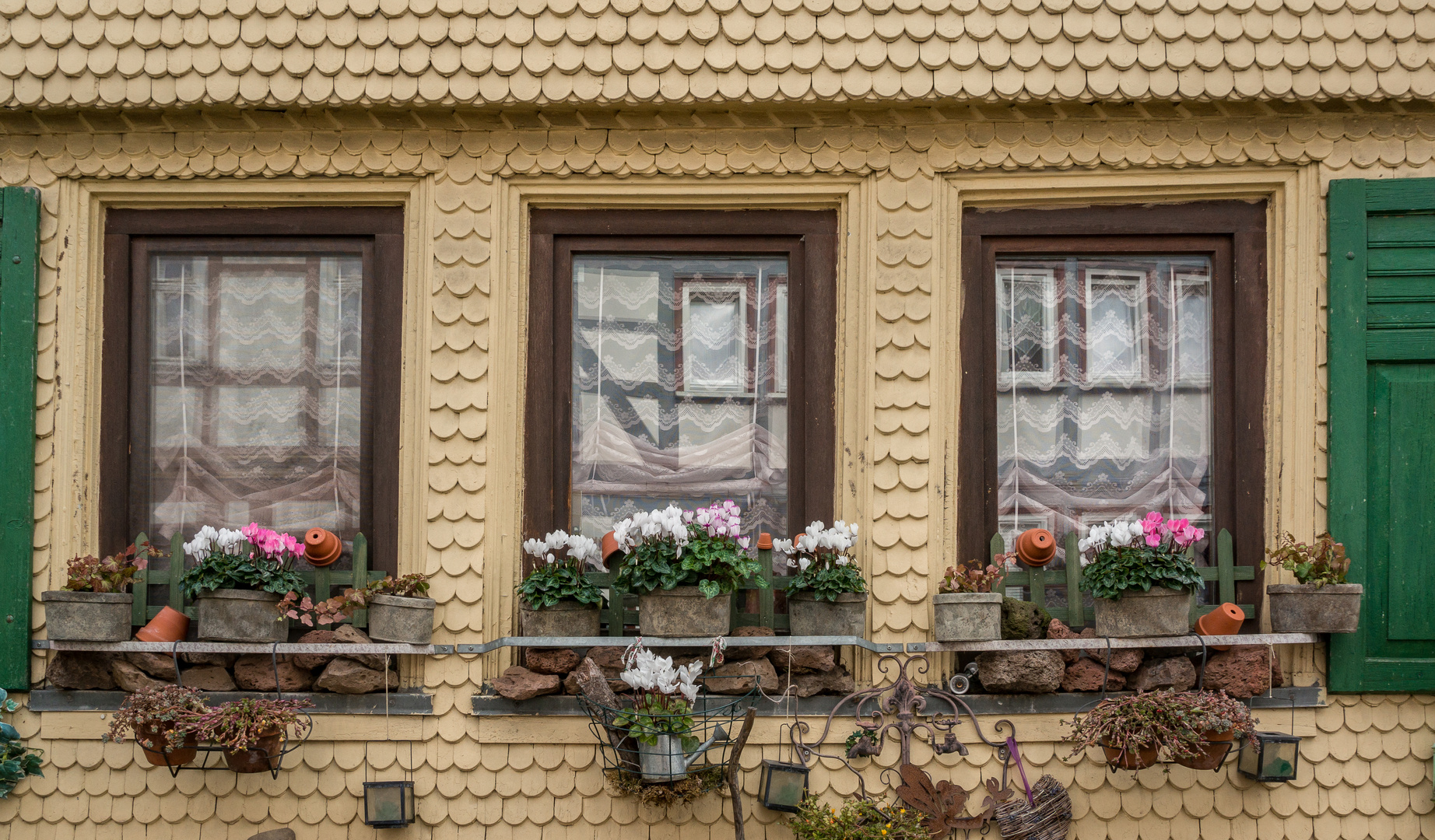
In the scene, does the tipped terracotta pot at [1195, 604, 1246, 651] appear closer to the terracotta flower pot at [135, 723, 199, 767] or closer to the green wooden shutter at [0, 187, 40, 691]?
the terracotta flower pot at [135, 723, 199, 767]

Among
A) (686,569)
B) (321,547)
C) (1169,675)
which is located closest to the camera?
(686,569)

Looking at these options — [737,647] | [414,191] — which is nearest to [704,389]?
[737,647]

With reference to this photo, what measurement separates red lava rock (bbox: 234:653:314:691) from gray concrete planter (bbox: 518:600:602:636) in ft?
3.28

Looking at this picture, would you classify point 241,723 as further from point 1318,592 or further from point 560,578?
point 1318,592

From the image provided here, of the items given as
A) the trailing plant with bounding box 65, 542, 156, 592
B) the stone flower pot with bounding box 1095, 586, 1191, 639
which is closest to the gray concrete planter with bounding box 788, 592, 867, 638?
the stone flower pot with bounding box 1095, 586, 1191, 639

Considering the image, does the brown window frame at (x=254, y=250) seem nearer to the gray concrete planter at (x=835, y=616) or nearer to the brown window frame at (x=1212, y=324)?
the gray concrete planter at (x=835, y=616)

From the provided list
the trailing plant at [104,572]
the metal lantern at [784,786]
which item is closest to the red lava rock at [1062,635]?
the metal lantern at [784,786]

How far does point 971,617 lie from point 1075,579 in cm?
58

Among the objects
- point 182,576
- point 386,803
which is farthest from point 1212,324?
point 182,576

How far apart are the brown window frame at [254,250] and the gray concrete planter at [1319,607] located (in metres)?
3.75

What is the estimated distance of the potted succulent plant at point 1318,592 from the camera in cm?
423

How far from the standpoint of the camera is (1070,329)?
4762 mm

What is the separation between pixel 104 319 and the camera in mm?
4695

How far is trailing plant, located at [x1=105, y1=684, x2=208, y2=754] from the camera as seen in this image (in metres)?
4.12
